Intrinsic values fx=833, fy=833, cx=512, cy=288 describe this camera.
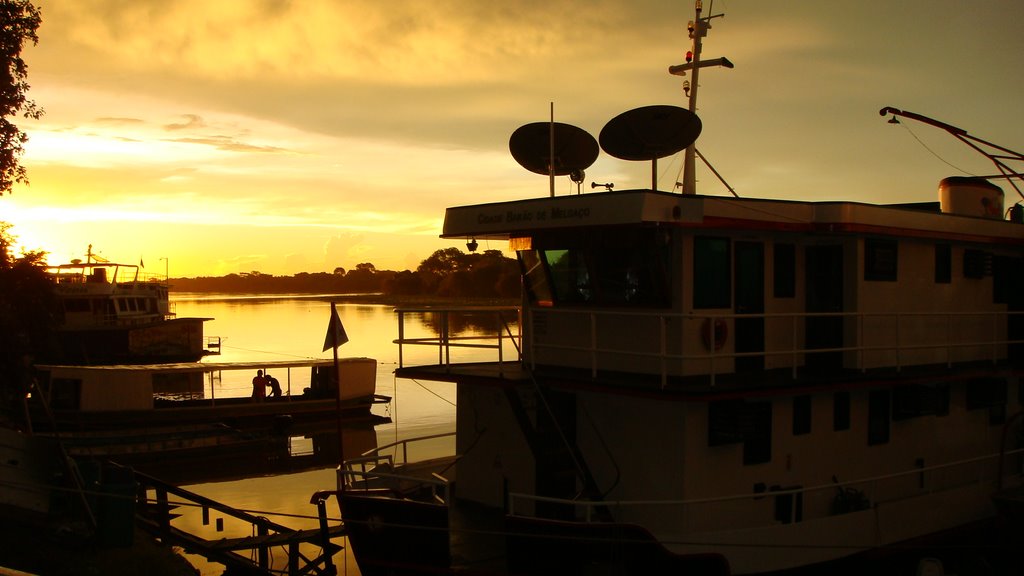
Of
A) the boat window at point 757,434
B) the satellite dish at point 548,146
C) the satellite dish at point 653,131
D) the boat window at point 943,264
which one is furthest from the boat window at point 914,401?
the satellite dish at point 548,146

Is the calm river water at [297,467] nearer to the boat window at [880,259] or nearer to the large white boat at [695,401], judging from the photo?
the large white boat at [695,401]

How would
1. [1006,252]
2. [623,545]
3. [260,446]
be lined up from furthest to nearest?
1. [260,446]
2. [1006,252]
3. [623,545]

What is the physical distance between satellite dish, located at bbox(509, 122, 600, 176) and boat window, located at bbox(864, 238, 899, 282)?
5480 millimetres

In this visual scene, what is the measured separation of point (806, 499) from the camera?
1261 cm

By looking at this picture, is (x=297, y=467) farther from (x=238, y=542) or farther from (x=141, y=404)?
(x=238, y=542)

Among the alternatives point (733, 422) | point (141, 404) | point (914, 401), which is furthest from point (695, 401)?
point (141, 404)

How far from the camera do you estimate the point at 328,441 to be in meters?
36.8

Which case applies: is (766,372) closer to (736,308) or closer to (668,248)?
(736,308)

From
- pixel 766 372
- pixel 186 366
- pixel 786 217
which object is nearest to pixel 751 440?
pixel 766 372

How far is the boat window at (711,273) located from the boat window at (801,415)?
6.16ft

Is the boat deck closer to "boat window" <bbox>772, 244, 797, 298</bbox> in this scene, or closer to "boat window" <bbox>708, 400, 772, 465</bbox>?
"boat window" <bbox>708, 400, 772, 465</bbox>

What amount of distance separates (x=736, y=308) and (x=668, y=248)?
1.62 metres

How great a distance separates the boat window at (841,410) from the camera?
43.3 feet

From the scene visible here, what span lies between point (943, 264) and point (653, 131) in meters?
5.99
